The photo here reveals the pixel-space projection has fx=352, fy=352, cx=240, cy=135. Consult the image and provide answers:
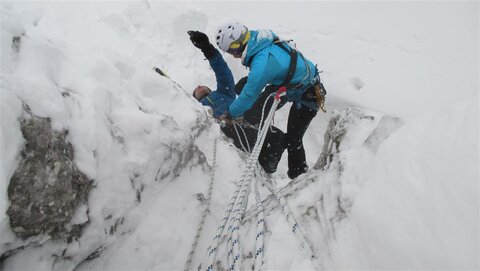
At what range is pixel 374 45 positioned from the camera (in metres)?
7.18

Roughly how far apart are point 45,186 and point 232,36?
207 centimetres

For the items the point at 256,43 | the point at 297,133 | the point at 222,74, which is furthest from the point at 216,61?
the point at 297,133

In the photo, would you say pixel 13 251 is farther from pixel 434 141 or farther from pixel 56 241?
pixel 434 141

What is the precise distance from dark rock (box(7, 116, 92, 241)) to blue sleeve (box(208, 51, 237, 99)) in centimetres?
205

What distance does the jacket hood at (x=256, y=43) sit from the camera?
127 inches

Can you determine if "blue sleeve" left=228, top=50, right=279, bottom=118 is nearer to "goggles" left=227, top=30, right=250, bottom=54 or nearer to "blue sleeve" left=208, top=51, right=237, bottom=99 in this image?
"goggles" left=227, top=30, right=250, bottom=54

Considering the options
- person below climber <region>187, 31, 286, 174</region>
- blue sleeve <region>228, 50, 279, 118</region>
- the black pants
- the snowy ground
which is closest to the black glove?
person below climber <region>187, 31, 286, 174</region>

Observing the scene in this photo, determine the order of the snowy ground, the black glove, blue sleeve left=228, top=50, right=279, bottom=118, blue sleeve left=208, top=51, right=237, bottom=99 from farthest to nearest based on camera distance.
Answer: blue sleeve left=208, top=51, right=237, bottom=99
the black glove
blue sleeve left=228, top=50, right=279, bottom=118
the snowy ground

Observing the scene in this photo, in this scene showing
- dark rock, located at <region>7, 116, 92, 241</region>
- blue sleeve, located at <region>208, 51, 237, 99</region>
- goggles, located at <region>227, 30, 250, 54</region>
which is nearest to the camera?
dark rock, located at <region>7, 116, 92, 241</region>

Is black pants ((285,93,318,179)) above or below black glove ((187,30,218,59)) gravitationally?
below

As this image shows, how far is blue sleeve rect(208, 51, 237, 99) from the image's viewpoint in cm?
376

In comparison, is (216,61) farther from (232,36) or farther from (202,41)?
(232,36)

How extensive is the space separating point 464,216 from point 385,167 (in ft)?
1.81

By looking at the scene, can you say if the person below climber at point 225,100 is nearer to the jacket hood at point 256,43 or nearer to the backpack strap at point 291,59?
the jacket hood at point 256,43
